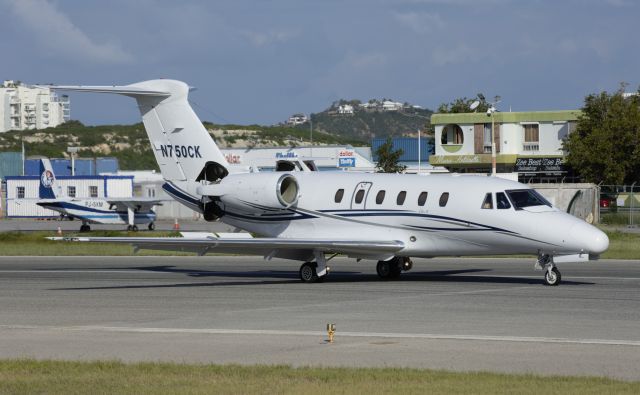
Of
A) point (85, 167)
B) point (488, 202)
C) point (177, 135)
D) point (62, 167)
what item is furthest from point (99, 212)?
point (85, 167)

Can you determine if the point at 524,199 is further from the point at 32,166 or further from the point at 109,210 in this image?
the point at 32,166

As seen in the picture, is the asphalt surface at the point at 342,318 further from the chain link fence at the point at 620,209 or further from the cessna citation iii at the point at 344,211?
the chain link fence at the point at 620,209

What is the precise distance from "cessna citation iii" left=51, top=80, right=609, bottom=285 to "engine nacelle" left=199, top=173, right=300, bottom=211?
2 cm

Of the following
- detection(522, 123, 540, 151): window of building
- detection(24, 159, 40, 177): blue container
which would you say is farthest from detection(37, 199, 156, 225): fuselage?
detection(24, 159, 40, 177): blue container

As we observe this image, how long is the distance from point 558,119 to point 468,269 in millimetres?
53336

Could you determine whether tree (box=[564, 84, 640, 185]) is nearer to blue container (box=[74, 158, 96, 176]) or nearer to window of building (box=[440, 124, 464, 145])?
window of building (box=[440, 124, 464, 145])

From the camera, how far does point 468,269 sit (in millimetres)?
29375

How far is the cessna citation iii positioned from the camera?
76.9ft

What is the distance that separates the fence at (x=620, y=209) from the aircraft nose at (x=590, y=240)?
32.7 metres

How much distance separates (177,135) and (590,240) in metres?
11.5

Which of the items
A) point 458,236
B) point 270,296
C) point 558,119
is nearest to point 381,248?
point 458,236

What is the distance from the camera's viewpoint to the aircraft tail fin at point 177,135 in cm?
2844

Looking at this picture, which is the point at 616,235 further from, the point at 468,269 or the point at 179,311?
the point at 179,311

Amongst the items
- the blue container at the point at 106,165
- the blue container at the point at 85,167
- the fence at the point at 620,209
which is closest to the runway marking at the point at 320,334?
the fence at the point at 620,209
